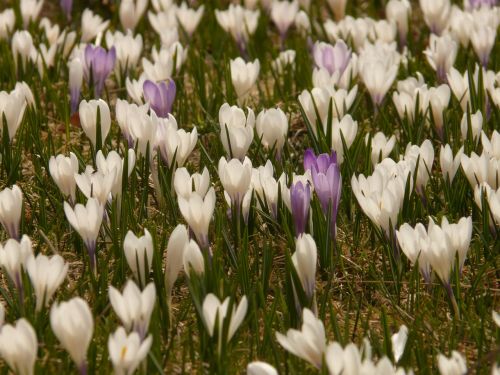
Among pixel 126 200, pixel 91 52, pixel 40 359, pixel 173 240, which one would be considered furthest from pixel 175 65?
pixel 40 359

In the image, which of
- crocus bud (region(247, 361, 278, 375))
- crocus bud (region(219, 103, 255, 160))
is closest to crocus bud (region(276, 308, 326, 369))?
crocus bud (region(247, 361, 278, 375))

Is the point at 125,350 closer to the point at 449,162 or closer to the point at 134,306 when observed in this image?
the point at 134,306

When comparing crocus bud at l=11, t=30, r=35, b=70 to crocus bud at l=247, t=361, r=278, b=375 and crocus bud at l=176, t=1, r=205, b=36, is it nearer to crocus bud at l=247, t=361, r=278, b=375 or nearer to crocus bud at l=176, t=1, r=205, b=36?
crocus bud at l=176, t=1, r=205, b=36

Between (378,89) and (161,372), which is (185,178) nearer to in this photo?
(161,372)

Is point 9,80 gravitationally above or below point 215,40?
below

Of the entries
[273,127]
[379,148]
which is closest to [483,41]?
[379,148]
